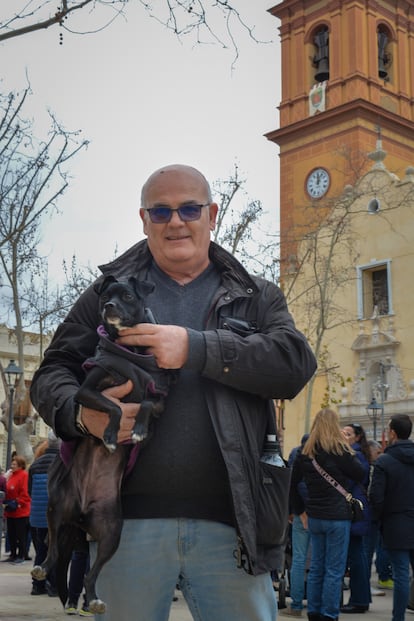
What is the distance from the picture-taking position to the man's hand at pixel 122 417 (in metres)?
2.33

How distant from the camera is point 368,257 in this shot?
33.4 meters

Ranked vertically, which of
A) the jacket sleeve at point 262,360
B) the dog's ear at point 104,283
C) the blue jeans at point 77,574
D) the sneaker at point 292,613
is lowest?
the sneaker at point 292,613

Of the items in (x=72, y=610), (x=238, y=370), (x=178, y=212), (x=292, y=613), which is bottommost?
(x=292, y=613)

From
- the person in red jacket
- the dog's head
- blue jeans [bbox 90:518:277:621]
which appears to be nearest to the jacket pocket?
blue jeans [bbox 90:518:277:621]

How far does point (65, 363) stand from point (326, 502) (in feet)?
19.3

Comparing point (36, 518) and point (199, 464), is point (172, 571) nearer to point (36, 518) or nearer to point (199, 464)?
point (199, 464)

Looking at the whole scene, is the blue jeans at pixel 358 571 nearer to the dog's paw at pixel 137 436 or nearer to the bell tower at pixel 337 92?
the dog's paw at pixel 137 436

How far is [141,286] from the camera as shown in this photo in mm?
2521

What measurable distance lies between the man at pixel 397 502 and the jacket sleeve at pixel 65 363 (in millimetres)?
5786

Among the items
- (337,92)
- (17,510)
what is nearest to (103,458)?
(17,510)

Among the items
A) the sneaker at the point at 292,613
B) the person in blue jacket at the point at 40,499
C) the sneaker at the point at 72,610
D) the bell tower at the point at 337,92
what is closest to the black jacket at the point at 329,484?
the sneaker at the point at 292,613

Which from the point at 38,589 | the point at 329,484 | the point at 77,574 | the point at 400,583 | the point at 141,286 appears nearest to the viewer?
the point at 141,286

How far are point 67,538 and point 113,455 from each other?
0.28 meters

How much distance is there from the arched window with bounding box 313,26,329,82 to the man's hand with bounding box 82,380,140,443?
3933 cm
